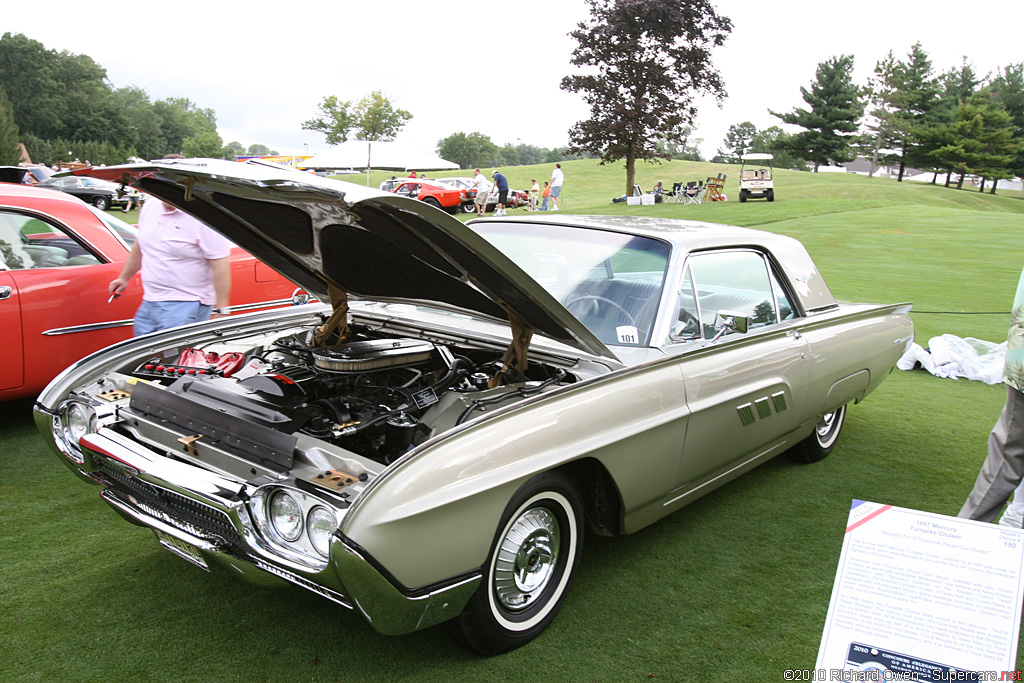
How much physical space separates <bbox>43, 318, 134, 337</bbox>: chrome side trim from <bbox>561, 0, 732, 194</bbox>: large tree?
90.7ft

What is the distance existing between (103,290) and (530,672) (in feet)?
12.2

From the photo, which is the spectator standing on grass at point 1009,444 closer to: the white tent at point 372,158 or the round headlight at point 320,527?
the round headlight at point 320,527

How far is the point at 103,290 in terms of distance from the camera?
14.7 feet

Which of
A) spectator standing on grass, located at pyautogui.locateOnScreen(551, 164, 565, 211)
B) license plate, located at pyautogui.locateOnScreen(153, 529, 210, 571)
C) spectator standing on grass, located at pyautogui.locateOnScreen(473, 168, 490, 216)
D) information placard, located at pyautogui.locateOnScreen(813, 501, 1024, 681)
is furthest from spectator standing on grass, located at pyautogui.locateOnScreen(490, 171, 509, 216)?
information placard, located at pyautogui.locateOnScreen(813, 501, 1024, 681)

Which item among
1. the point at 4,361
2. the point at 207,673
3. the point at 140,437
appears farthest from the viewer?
the point at 4,361

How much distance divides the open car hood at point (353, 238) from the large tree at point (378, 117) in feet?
240

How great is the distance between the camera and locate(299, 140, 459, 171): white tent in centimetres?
2795

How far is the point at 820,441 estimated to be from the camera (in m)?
4.41

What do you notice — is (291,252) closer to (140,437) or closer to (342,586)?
(140,437)

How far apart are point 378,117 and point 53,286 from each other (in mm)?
73635

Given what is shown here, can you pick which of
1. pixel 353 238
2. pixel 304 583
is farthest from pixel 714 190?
pixel 304 583

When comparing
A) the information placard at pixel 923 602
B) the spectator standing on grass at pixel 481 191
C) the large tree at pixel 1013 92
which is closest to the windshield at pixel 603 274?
the information placard at pixel 923 602

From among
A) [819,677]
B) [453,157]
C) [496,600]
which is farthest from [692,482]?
[453,157]

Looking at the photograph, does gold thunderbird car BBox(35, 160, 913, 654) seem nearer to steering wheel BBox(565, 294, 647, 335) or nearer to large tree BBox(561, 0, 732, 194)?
steering wheel BBox(565, 294, 647, 335)
